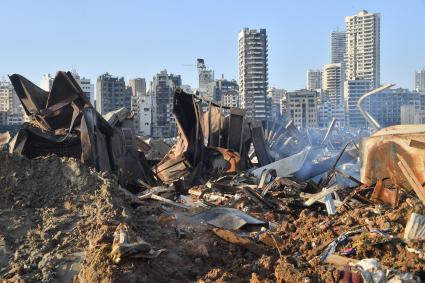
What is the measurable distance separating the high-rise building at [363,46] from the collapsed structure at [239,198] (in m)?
64.8

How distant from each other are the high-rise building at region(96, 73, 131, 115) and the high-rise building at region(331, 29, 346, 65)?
40575mm

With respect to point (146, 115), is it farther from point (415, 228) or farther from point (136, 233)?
point (415, 228)

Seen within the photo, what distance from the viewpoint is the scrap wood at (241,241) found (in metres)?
5.82

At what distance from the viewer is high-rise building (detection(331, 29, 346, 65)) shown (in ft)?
337

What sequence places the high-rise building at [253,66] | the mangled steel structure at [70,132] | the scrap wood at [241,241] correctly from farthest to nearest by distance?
1. the high-rise building at [253,66]
2. the mangled steel structure at [70,132]
3. the scrap wood at [241,241]

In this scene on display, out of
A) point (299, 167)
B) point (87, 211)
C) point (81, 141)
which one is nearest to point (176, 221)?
point (87, 211)

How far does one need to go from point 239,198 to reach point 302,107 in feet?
166

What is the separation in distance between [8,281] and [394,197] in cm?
473

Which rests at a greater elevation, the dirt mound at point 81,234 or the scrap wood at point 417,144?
the scrap wood at point 417,144

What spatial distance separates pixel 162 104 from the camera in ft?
239

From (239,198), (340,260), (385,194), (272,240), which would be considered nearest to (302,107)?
(239,198)

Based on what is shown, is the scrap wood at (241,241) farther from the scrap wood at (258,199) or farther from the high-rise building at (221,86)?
the high-rise building at (221,86)

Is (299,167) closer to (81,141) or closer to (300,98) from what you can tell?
(81,141)

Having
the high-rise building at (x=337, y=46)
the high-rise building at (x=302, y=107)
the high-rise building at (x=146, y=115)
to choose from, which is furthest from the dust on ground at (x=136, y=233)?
the high-rise building at (x=337, y=46)
